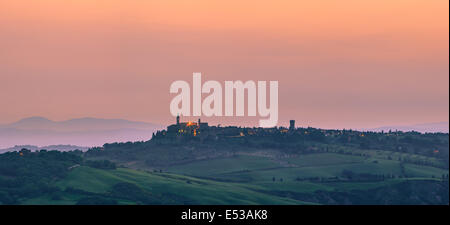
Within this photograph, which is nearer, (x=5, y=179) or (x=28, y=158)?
(x=5, y=179)

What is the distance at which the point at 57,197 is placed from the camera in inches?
6029
